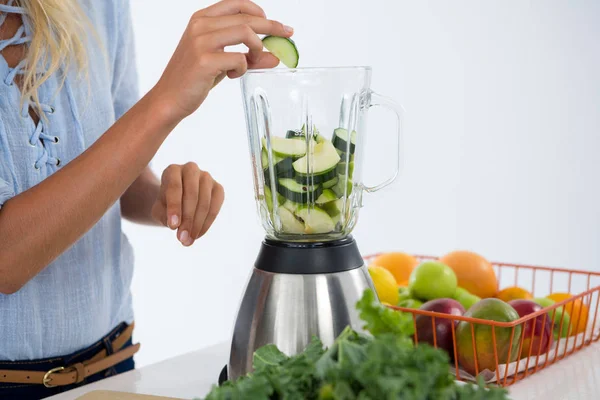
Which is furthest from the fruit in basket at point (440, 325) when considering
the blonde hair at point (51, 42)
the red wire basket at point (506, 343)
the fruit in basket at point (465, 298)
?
the blonde hair at point (51, 42)

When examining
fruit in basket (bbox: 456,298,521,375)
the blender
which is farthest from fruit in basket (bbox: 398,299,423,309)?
the blender

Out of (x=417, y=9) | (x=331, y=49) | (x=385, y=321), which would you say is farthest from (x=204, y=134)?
(x=385, y=321)

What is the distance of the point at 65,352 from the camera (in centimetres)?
101

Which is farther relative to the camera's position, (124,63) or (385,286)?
(124,63)

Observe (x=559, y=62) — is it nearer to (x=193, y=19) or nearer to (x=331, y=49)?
(x=331, y=49)

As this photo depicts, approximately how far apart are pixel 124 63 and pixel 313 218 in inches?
23.0

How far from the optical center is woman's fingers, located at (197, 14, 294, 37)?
73 centimetres

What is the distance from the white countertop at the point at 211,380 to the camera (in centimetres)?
82

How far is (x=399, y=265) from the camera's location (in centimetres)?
114

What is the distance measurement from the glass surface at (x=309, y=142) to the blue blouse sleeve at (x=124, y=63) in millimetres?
464

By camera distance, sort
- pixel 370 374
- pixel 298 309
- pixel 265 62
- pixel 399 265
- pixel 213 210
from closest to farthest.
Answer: pixel 370 374 < pixel 298 309 < pixel 265 62 < pixel 213 210 < pixel 399 265

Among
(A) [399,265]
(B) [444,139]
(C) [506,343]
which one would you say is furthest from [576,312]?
(B) [444,139]

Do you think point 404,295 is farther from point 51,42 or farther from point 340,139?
point 51,42

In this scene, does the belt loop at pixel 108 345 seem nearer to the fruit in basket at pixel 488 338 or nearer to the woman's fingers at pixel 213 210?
the woman's fingers at pixel 213 210
